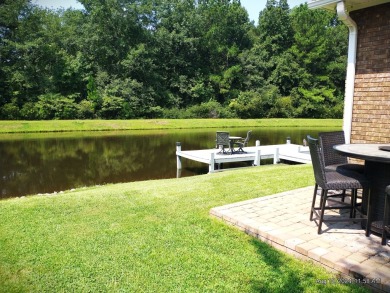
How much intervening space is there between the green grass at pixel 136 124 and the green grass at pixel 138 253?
21.8 meters

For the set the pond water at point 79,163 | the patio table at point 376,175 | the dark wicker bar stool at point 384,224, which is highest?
the patio table at point 376,175

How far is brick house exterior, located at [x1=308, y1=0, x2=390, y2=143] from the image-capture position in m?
4.92

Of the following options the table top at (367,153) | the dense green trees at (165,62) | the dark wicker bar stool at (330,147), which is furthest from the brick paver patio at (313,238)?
the dense green trees at (165,62)

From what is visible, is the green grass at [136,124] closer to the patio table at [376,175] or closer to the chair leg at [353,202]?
the chair leg at [353,202]

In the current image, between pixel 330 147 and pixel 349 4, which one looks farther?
pixel 349 4

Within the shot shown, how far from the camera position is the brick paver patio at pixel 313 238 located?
2928mm

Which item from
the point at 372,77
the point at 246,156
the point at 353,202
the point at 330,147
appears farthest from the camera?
the point at 246,156

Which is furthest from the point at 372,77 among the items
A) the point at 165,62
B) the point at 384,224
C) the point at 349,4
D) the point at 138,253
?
the point at 165,62

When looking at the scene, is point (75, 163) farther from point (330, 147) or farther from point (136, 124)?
point (136, 124)

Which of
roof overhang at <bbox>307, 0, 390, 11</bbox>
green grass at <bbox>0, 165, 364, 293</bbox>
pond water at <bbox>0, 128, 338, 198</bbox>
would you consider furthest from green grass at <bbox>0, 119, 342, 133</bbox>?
roof overhang at <bbox>307, 0, 390, 11</bbox>

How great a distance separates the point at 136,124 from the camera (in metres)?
29.4

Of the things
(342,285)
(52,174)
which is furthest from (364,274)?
(52,174)

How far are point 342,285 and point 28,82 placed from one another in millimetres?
32694

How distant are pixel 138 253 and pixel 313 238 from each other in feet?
6.11
